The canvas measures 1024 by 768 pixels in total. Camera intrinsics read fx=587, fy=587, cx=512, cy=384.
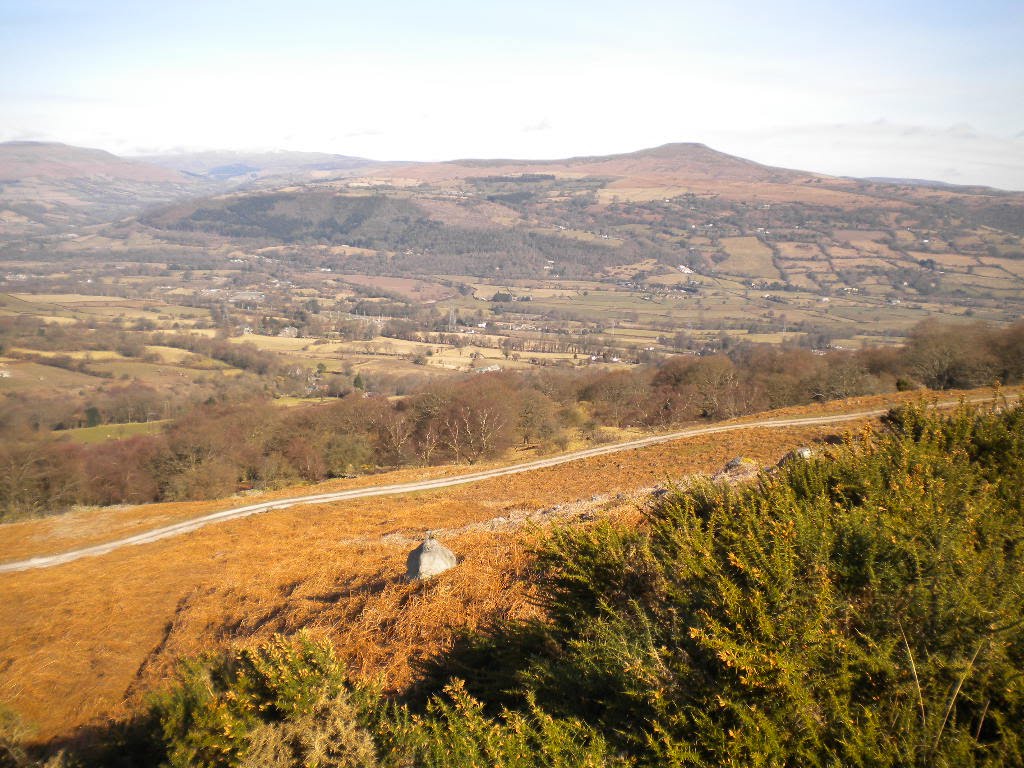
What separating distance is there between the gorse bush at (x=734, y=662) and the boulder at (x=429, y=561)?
3.79m

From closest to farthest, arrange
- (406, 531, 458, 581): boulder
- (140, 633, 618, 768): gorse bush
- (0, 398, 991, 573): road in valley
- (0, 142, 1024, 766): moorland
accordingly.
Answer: (0, 142, 1024, 766): moorland < (140, 633, 618, 768): gorse bush < (406, 531, 458, 581): boulder < (0, 398, 991, 573): road in valley

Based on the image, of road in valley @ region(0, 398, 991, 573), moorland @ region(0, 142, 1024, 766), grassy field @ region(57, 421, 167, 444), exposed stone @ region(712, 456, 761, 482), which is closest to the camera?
moorland @ region(0, 142, 1024, 766)

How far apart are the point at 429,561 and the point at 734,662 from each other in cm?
740

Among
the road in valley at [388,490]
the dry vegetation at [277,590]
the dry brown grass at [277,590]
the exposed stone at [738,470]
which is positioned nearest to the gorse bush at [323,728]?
the dry vegetation at [277,590]

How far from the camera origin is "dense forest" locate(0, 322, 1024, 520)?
30.2 metres

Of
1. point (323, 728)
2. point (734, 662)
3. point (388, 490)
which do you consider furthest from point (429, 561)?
point (388, 490)

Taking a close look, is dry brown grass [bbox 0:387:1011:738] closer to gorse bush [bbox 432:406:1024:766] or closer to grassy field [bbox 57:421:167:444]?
gorse bush [bbox 432:406:1024:766]

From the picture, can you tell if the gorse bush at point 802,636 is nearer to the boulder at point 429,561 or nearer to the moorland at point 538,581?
the moorland at point 538,581

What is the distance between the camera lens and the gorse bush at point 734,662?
3.54 meters

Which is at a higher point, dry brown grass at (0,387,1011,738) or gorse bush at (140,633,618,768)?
gorse bush at (140,633,618,768)

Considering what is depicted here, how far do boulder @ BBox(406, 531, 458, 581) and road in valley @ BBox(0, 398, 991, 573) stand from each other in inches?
420

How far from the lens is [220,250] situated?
18550 centimetres

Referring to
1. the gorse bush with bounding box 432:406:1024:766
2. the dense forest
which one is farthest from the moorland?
the dense forest

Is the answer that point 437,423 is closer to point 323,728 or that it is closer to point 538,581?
point 538,581
